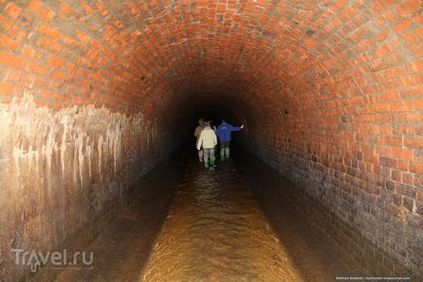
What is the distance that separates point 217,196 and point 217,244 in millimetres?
3205

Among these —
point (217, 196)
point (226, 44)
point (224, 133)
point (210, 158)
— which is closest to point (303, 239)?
point (217, 196)

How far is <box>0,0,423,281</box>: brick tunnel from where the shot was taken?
3.71 metres

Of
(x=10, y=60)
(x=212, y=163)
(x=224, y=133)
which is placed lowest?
(x=212, y=163)

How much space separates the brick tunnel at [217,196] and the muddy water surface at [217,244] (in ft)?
0.11

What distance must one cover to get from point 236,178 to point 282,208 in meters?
3.43

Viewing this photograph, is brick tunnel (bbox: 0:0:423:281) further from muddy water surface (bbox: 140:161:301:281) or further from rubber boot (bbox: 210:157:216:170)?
rubber boot (bbox: 210:157:216:170)

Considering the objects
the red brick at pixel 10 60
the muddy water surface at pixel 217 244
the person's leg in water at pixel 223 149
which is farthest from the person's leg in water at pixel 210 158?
Answer: the red brick at pixel 10 60

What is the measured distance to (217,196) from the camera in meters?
8.63

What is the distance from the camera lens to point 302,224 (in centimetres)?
664

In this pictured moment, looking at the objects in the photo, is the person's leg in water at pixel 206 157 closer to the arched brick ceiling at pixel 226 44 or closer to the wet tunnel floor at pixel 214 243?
the wet tunnel floor at pixel 214 243

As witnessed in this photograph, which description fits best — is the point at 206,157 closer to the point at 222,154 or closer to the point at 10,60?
A: the point at 222,154

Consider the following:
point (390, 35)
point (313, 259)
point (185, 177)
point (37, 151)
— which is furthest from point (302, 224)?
point (185, 177)

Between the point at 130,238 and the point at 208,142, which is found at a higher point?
the point at 208,142

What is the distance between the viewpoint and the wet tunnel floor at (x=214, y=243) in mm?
4555
